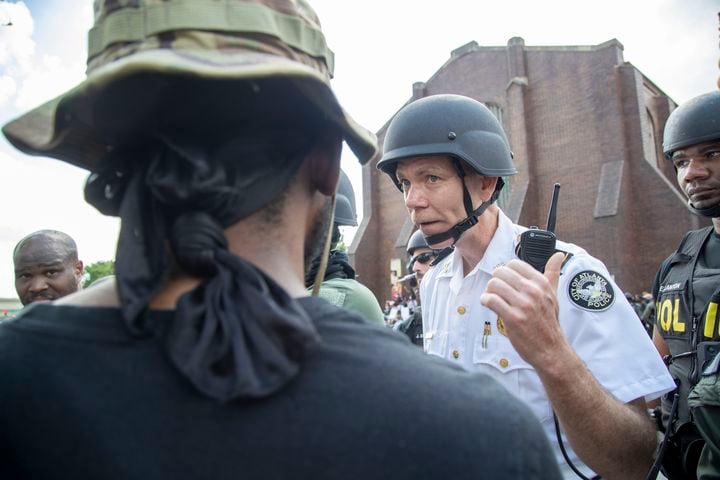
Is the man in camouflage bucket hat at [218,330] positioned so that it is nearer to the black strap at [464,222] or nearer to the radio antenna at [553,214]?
the radio antenna at [553,214]

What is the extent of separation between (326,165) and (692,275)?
3125 millimetres

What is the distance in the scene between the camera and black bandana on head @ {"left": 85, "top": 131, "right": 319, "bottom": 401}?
0.80 meters

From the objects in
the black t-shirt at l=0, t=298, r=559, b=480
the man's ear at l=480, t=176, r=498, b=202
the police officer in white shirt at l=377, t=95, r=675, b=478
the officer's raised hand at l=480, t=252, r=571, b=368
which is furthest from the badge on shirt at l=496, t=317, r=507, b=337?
the black t-shirt at l=0, t=298, r=559, b=480

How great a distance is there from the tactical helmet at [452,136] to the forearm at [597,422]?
1.38 meters

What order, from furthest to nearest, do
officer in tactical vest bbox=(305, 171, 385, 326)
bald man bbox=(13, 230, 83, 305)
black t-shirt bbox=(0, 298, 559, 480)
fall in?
bald man bbox=(13, 230, 83, 305)
officer in tactical vest bbox=(305, 171, 385, 326)
black t-shirt bbox=(0, 298, 559, 480)

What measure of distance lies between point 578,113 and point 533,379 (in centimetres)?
2247

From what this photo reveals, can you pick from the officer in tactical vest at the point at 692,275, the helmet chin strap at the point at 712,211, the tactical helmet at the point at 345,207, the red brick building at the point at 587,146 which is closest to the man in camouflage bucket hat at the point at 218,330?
the officer in tactical vest at the point at 692,275

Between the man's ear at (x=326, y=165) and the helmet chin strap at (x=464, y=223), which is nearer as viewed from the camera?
the man's ear at (x=326, y=165)

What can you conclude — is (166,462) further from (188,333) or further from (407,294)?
(407,294)

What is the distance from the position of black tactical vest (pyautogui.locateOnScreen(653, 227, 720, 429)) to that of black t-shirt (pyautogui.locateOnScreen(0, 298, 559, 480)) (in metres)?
2.53

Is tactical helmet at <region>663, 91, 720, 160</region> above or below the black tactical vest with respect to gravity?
above

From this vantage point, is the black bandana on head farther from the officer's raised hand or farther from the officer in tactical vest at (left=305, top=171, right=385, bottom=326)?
Result: the officer's raised hand

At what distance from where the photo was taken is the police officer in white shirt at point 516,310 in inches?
70.2

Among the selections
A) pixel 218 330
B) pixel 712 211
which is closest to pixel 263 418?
pixel 218 330
